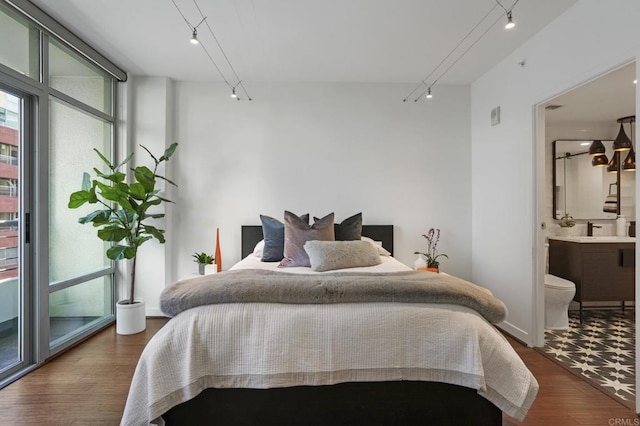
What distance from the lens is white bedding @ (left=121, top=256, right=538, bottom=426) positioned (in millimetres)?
Answer: 1557

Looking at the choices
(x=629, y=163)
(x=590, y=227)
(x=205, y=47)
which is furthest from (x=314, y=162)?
(x=629, y=163)

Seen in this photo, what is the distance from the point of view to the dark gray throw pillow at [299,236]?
295 cm

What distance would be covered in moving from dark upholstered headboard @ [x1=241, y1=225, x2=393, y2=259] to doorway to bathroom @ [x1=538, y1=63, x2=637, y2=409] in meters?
1.58

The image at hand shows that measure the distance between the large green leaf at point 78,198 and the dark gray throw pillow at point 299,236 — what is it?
173 cm

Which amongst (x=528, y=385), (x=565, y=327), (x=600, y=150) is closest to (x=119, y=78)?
(x=528, y=385)

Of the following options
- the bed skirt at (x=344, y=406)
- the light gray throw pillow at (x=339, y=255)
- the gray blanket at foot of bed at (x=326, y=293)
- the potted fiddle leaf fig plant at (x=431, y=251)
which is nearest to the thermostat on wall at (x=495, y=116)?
the potted fiddle leaf fig plant at (x=431, y=251)

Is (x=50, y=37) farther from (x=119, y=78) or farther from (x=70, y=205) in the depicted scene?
(x=70, y=205)

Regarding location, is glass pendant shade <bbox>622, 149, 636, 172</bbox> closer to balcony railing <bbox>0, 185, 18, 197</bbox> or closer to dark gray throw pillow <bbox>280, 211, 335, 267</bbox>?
dark gray throw pillow <bbox>280, 211, 335, 267</bbox>

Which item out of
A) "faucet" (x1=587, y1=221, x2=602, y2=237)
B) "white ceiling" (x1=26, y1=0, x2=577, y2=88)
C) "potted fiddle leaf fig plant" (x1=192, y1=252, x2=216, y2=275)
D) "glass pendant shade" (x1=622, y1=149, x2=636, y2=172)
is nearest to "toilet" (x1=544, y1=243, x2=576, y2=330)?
"faucet" (x1=587, y1=221, x2=602, y2=237)

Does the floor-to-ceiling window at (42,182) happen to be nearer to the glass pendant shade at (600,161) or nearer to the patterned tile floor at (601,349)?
the patterned tile floor at (601,349)

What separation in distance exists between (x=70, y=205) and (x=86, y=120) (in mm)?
953

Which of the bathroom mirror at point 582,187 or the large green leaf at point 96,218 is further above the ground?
the bathroom mirror at point 582,187

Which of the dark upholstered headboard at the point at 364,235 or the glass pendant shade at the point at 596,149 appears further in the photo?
the glass pendant shade at the point at 596,149
